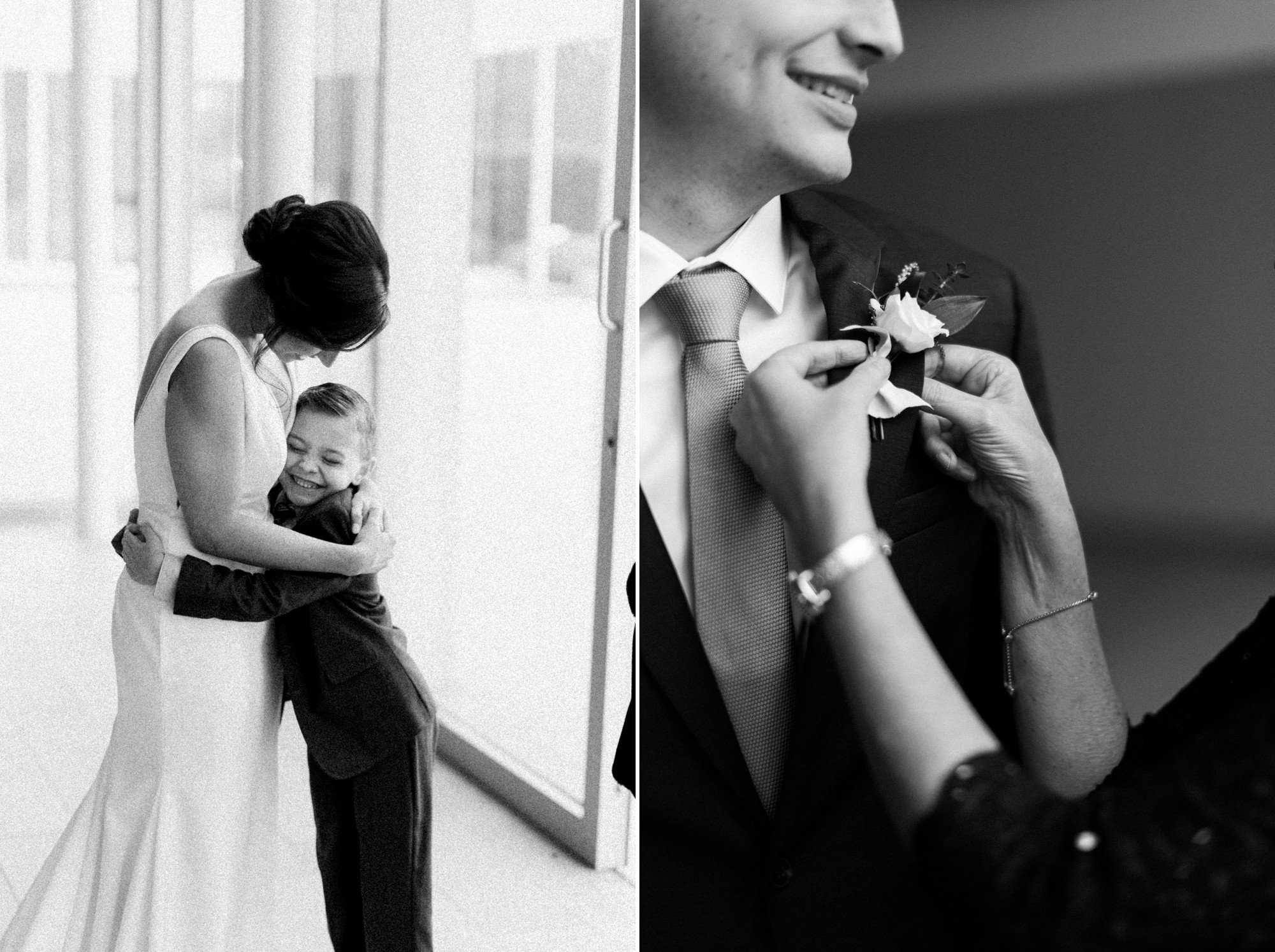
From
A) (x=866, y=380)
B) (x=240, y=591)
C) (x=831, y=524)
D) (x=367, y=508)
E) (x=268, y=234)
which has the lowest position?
(x=240, y=591)

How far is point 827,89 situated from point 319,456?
3.78ft

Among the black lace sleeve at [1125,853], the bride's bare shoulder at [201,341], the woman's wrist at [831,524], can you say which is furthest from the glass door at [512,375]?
the black lace sleeve at [1125,853]

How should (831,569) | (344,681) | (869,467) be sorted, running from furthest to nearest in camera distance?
(344,681), (869,467), (831,569)

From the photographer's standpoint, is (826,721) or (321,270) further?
(321,270)

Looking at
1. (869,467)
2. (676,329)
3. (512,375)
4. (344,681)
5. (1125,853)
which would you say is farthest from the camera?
(512,375)

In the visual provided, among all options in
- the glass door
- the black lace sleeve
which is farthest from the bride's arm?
the black lace sleeve

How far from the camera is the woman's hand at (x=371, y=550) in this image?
2.02 meters

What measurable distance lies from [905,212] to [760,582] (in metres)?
0.37

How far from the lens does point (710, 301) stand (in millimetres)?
1128

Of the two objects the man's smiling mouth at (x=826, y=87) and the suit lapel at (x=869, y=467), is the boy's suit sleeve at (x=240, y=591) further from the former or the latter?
the man's smiling mouth at (x=826, y=87)

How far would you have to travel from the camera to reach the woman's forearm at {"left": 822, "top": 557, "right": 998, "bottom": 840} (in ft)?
2.85

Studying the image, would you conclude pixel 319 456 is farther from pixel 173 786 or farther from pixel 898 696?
pixel 898 696

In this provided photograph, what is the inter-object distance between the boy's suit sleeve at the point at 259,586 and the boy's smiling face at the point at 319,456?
36mm

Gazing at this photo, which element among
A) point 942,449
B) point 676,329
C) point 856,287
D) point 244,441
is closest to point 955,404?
point 942,449
